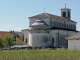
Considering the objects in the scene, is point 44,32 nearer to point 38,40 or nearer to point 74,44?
point 38,40

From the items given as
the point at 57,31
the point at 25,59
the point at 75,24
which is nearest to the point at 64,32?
the point at 57,31

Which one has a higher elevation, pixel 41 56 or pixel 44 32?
pixel 44 32

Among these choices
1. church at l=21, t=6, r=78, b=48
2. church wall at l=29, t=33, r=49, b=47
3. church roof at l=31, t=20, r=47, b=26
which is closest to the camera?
church wall at l=29, t=33, r=49, b=47

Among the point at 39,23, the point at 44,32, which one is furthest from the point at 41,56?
the point at 39,23

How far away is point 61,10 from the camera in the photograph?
224 ft

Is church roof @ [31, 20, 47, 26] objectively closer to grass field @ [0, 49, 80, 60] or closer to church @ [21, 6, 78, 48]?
church @ [21, 6, 78, 48]

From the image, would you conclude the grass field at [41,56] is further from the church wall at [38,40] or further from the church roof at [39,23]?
the church roof at [39,23]

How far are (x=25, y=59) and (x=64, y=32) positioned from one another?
3755 cm

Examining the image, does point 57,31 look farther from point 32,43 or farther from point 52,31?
point 32,43

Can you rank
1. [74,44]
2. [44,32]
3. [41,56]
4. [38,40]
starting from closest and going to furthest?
1. [41,56]
2. [74,44]
3. [38,40]
4. [44,32]

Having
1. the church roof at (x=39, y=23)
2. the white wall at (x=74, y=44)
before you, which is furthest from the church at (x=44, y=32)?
the white wall at (x=74, y=44)

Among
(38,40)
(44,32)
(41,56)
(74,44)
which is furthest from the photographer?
(44,32)

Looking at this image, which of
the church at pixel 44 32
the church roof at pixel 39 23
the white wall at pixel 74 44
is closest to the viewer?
the white wall at pixel 74 44

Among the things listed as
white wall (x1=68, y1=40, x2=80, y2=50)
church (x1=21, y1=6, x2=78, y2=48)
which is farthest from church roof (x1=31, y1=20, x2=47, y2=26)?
white wall (x1=68, y1=40, x2=80, y2=50)
